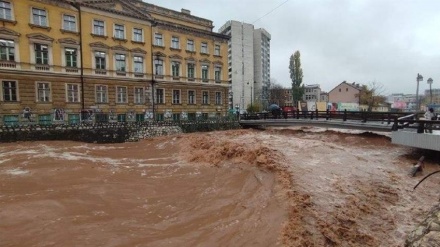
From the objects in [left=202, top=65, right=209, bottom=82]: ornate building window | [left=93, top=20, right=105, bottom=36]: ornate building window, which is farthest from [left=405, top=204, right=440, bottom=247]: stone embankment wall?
[left=202, top=65, right=209, bottom=82]: ornate building window

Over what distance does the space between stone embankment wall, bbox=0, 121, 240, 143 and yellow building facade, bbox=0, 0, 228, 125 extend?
2456 millimetres

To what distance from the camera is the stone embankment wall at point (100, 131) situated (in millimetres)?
19859

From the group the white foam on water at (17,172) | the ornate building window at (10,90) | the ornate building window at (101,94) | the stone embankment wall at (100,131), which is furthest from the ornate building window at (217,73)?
the white foam on water at (17,172)

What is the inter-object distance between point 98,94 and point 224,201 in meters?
26.6

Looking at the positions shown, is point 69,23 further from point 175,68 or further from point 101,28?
point 175,68

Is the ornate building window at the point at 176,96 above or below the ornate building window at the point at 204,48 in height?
below

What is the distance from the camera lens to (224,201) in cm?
746

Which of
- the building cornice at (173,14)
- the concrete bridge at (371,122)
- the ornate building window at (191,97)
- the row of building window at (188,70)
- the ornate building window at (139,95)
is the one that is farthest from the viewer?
the ornate building window at (191,97)

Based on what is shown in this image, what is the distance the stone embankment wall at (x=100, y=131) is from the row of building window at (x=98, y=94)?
23.5ft

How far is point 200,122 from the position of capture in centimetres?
2962

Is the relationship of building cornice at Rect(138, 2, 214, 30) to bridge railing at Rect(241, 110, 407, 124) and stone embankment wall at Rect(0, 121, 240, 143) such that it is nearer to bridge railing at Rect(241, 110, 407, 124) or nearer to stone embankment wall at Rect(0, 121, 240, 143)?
stone embankment wall at Rect(0, 121, 240, 143)

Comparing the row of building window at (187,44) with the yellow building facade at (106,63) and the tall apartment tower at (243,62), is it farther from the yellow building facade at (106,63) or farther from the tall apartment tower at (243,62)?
the tall apartment tower at (243,62)

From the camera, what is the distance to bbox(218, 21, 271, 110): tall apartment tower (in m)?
88.8

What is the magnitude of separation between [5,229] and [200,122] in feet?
78.3
